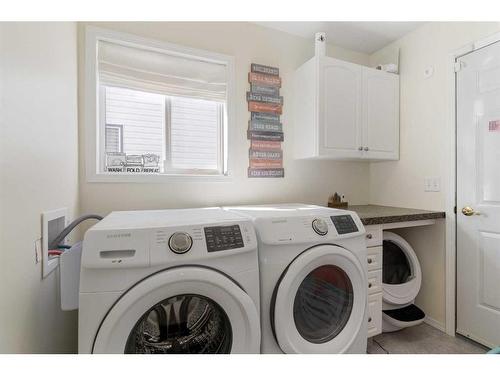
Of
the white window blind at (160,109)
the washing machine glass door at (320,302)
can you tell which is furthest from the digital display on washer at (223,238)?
the white window blind at (160,109)

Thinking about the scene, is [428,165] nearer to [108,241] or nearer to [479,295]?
[479,295]

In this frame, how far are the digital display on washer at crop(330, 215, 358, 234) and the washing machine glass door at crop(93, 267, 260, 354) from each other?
62 centimetres

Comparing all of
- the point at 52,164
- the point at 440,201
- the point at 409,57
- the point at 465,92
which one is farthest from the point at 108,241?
the point at 409,57

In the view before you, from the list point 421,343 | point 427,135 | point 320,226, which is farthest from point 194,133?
point 421,343

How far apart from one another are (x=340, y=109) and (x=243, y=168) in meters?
0.94

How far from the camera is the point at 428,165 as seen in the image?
2072 millimetres

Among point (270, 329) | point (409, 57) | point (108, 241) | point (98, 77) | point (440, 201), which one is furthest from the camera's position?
point (409, 57)

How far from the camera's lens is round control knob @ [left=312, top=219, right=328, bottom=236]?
1.26 m

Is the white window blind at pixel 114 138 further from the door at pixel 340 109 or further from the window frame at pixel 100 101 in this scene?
the door at pixel 340 109

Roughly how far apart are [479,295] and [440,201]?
0.70 metres

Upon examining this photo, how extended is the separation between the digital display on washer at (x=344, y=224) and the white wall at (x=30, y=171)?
134 cm

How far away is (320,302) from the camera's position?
132 cm

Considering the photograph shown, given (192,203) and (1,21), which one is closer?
(1,21)

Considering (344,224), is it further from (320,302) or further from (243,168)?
(243,168)
